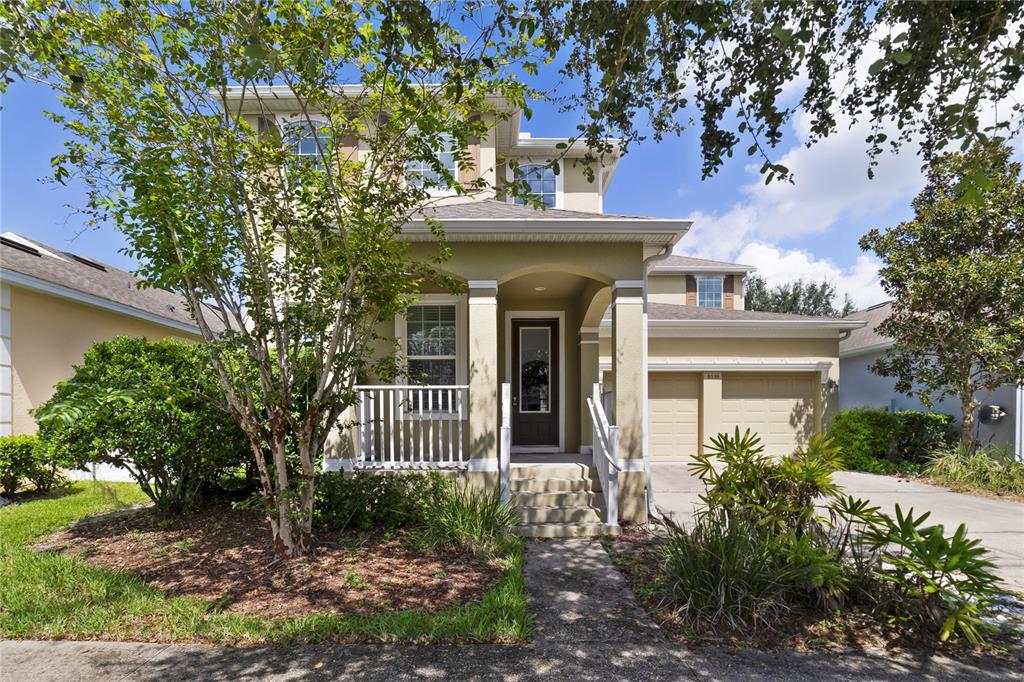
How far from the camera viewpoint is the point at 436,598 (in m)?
4.18

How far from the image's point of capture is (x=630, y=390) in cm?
670

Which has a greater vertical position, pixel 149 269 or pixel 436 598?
pixel 149 269

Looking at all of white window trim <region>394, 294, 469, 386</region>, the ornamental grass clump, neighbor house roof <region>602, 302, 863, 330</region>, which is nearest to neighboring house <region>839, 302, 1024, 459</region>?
neighbor house roof <region>602, 302, 863, 330</region>

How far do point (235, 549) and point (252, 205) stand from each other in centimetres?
349

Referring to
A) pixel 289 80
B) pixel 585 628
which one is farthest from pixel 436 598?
pixel 289 80

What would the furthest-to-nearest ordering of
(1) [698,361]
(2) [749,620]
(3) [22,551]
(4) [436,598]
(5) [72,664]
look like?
(1) [698,361] → (3) [22,551] → (4) [436,598] → (2) [749,620] → (5) [72,664]

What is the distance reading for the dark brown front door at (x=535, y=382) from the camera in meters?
9.32

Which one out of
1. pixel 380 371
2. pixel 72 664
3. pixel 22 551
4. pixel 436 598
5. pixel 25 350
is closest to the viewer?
pixel 72 664

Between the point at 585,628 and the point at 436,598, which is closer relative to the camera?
the point at 585,628

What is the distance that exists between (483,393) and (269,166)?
3.52 meters

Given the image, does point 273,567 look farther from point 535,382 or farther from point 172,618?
point 535,382

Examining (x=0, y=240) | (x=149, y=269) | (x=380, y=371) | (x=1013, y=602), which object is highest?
(x=0, y=240)

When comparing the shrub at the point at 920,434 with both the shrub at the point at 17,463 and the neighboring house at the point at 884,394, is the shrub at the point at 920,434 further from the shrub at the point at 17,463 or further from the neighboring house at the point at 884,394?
the shrub at the point at 17,463

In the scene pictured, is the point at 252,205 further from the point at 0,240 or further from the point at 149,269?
the point at 0,240
